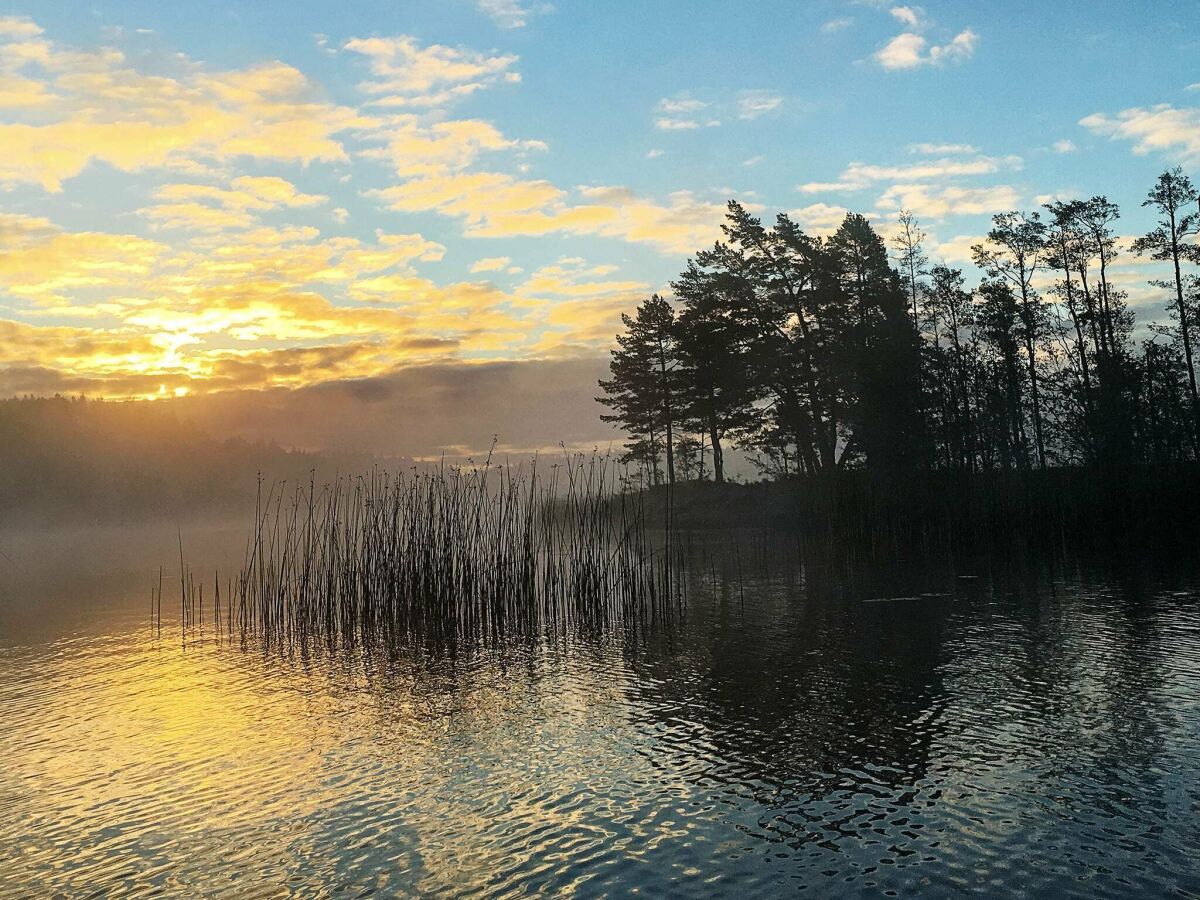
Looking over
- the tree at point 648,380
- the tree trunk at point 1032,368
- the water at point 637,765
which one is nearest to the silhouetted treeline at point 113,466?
the tree at point 648,380

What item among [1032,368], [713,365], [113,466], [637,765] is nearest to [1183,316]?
[1032,368]

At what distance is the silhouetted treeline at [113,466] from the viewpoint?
9744 cm

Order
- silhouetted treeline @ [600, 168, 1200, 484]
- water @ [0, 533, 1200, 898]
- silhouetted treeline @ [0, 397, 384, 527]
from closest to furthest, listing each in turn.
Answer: water @ [0, 533, 1200, 898] < silhouetted treeline @ [600, 168, 1200, 484] < silhouetted treeline @ [0, 397, 384, 527]

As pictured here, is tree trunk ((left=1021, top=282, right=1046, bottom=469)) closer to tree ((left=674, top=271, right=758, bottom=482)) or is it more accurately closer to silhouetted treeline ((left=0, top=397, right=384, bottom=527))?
tree ((left=674, top=271, right=758, bottom=482))

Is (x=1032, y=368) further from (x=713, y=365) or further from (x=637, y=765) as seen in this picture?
(x=637, y=765)

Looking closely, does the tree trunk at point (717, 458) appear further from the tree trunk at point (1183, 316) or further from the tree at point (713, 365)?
the tree trunk at point (1183, 316)

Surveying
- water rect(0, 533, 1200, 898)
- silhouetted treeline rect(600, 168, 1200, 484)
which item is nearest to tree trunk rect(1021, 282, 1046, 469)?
silhouetted treeline rect(600, 168, 1200, 484)

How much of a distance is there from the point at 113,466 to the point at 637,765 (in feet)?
392

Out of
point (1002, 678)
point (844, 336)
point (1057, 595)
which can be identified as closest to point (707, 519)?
point (844, 336)

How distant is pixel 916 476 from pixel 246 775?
2384 centimetres

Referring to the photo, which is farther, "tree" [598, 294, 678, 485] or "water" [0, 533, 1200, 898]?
"tree" [598, 294, 678, 485]

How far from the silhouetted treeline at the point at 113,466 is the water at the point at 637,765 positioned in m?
81.8

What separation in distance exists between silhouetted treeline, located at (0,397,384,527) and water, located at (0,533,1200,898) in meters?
81.8

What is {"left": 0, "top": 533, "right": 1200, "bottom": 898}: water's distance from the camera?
4.82 metres
